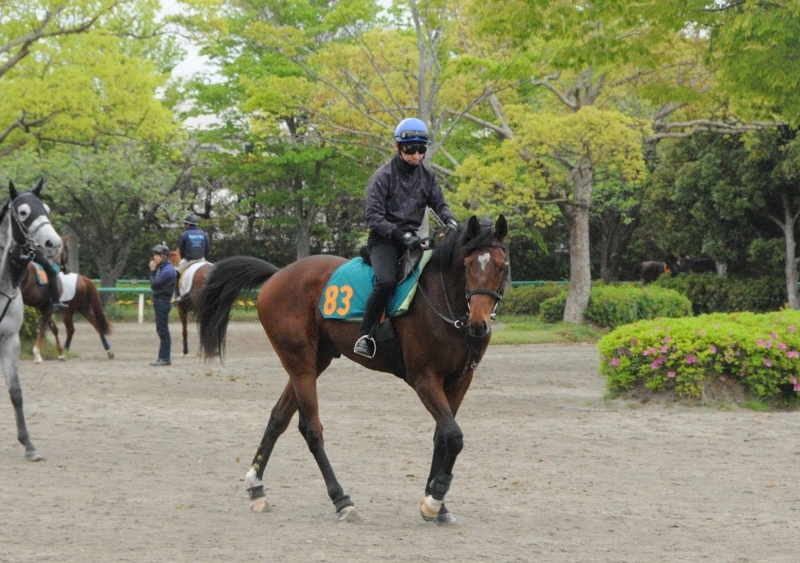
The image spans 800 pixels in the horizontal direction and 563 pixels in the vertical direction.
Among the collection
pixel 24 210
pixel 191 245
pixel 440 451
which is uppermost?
pixel 24 210

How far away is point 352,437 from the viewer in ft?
33.7

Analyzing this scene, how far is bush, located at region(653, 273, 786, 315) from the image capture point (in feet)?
99.7

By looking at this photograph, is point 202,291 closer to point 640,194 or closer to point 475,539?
point 475,539

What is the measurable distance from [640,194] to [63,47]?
20264 millimetres

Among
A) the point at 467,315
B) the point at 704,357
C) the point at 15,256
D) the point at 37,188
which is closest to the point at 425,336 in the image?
the point at 467,315

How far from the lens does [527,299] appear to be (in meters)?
32.0

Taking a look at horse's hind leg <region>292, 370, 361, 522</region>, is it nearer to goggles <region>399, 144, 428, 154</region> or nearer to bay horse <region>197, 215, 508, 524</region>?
bay horse <region>197, 215, 508, 524</region>

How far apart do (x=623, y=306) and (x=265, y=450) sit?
19.3 metres

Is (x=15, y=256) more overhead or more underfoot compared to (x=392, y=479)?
more overhead

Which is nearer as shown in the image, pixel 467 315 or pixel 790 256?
pixel 467 315

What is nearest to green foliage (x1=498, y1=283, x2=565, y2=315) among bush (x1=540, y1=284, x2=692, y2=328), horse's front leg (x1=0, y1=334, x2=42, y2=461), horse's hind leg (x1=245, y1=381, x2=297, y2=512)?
bush (x1=540, y1=284, x2=692, y2=328)

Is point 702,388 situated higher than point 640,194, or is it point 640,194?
point 640,194

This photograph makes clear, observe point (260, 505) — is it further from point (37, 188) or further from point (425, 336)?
point (37, 188)

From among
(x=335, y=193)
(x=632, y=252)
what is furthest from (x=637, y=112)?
(x=632, y=252)
